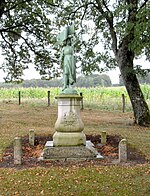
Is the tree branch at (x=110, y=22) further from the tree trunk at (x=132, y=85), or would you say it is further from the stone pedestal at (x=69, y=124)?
the stone pedestal at (x=69, y=124)

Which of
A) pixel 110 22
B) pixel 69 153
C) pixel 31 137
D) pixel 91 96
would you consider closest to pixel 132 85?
pixel 110 22

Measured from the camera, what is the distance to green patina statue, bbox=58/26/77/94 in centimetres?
1116

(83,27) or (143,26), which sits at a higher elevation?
(83,27)

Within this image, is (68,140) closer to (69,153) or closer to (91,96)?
(69,153)

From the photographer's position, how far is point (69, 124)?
10.7 meters

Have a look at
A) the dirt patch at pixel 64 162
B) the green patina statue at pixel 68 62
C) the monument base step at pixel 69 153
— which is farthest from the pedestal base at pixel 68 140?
the green patina statue at pixel 68 62

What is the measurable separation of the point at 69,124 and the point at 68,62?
208 cm

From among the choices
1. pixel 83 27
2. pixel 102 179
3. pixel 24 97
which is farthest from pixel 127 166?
pixel 24 97

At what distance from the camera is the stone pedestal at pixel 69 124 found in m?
10.7

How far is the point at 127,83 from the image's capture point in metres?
18.5

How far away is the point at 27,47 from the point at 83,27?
4.05 m

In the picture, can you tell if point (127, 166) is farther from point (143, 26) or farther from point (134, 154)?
point (143, 26)

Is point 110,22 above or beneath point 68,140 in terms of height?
above

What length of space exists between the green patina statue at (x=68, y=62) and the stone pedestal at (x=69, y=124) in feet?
1.25
